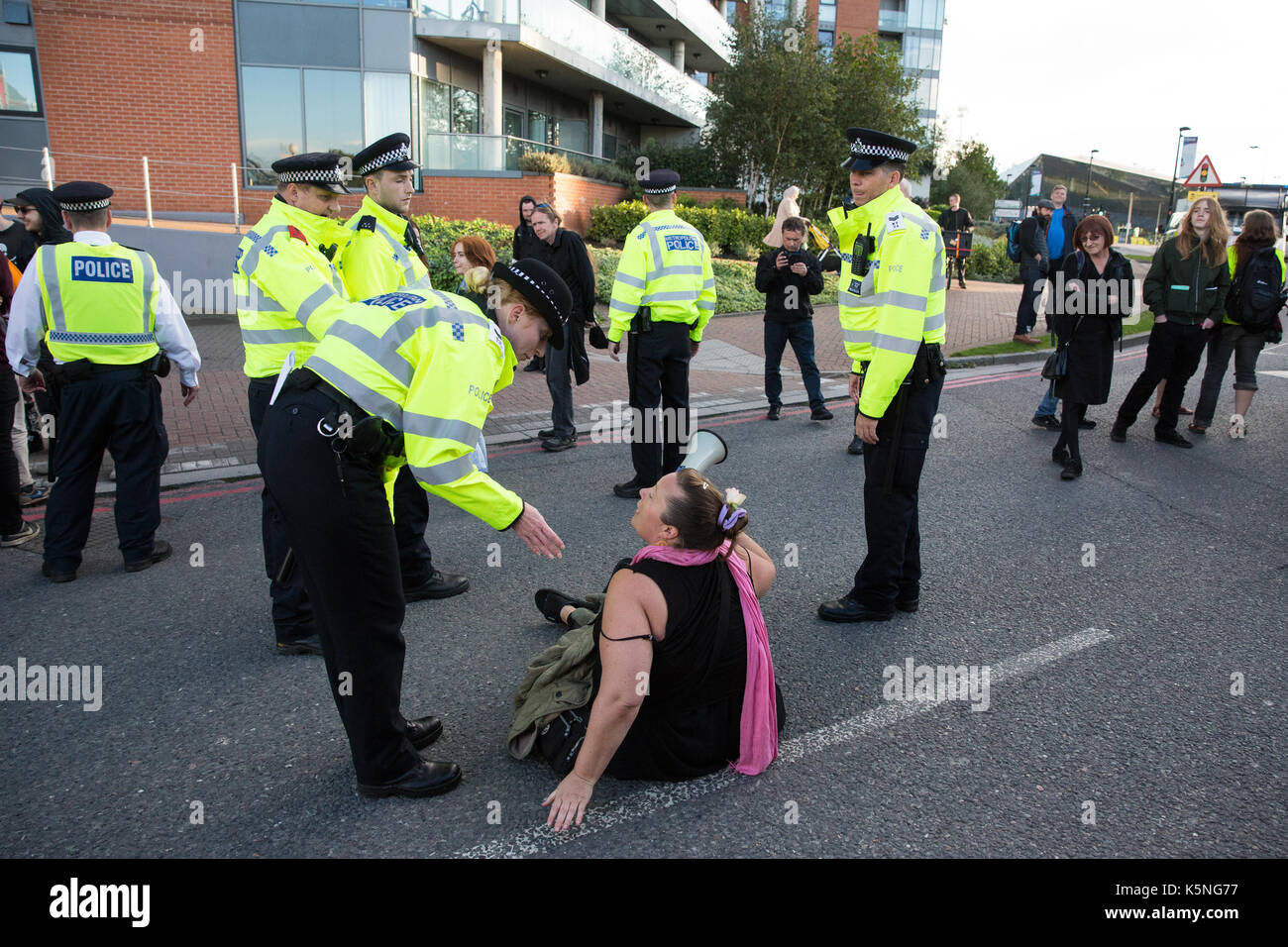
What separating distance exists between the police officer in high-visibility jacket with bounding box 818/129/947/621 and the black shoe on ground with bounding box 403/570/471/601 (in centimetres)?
200

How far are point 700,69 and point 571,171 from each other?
69.8ft

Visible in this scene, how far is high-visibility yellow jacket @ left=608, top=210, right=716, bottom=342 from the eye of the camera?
6125 millimetres

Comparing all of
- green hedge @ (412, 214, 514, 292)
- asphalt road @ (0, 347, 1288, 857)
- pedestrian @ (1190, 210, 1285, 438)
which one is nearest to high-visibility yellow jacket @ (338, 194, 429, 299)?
asphalt road @ (0, 347, 1288, 857)

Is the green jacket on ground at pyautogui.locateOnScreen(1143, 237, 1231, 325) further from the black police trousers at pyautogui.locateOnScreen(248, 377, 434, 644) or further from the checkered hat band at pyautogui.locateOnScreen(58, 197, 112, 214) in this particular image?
the checkered hat band at pyautogui.locateOnScreen(58, 197, 112, 214)

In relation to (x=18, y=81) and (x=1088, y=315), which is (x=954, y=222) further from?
(x=18, y=81)

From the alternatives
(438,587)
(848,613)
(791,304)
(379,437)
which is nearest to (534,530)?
(379,437)

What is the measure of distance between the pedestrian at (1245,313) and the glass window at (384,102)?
1503 cm

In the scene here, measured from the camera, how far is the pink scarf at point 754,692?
316cm

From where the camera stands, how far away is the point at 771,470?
720 cm

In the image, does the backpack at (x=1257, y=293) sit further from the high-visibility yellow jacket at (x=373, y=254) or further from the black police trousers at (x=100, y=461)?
the black police trousers at (x=100, y=461)

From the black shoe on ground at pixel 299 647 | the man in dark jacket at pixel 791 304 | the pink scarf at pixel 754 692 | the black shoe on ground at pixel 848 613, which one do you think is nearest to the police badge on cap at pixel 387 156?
the black shoe on ground at pixel 299 647

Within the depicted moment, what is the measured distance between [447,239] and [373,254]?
1048 cm

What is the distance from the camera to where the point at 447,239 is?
47.9ft
